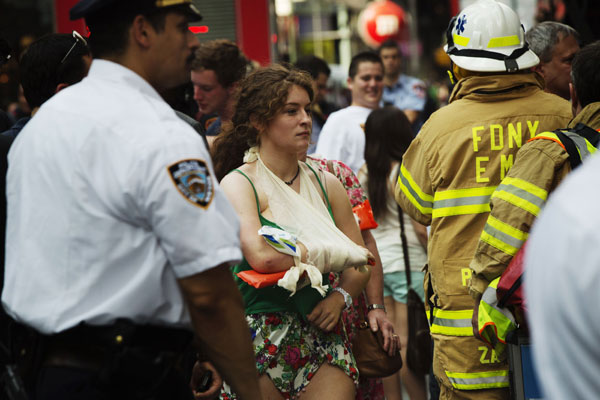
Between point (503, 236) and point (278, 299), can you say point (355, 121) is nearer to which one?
point (278, 299)

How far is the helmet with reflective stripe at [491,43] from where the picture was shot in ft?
13.1

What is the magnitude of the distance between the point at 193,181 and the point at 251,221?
4.80 feet

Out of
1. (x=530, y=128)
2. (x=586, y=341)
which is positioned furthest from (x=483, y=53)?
(x=586, y=341)

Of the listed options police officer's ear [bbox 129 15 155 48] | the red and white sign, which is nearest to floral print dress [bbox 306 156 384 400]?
police officer's ear [bbox 129 15 155 48]

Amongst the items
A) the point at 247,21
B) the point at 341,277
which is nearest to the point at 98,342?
the point at 341,277

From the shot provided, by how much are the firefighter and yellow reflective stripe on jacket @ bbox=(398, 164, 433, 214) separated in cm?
68

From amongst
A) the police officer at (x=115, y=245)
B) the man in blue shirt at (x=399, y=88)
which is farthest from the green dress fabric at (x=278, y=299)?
the man in blue shirt at (x=399, y=88)

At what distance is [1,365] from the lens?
292cm

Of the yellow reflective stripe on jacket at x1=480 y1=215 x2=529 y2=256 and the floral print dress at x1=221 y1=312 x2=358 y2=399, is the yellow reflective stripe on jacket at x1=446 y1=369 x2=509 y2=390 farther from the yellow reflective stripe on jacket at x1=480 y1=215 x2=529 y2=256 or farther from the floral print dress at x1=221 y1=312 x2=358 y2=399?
the yellow reflective stripe on jacket at x1=480 y1=215 x2=529 y2=256

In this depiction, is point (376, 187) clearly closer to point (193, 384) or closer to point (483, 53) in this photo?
point (483, 53)

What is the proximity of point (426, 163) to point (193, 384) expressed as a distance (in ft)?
5.05

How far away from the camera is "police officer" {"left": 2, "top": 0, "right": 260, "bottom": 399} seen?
7.76 ft


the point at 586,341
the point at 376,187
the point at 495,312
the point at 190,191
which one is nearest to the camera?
the point at 586,341

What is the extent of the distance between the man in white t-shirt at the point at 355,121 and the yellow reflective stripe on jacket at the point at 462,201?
10.5 feet
